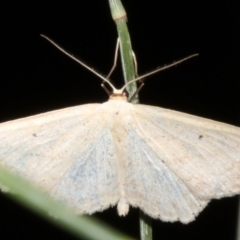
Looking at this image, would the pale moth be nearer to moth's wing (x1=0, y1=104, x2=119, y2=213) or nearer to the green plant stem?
moth's wing (x1=0, y1=104, x2=119, y2=213)

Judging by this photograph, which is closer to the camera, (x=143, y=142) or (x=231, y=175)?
(x=231, y=175)

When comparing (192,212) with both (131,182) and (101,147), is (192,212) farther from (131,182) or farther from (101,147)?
(101,147)

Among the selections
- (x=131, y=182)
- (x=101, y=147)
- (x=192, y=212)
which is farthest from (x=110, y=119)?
(x=192, y=212)

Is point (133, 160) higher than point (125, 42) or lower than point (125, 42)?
lower

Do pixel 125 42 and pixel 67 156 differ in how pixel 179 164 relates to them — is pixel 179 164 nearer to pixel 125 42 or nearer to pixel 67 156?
pixel 67 156

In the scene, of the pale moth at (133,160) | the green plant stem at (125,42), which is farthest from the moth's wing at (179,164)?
the green plant stem at (125,42)

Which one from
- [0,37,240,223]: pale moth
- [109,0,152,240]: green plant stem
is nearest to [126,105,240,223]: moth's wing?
[0,37,240,223]: pale moth

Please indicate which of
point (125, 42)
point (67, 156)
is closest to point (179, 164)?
point (67, 156)
